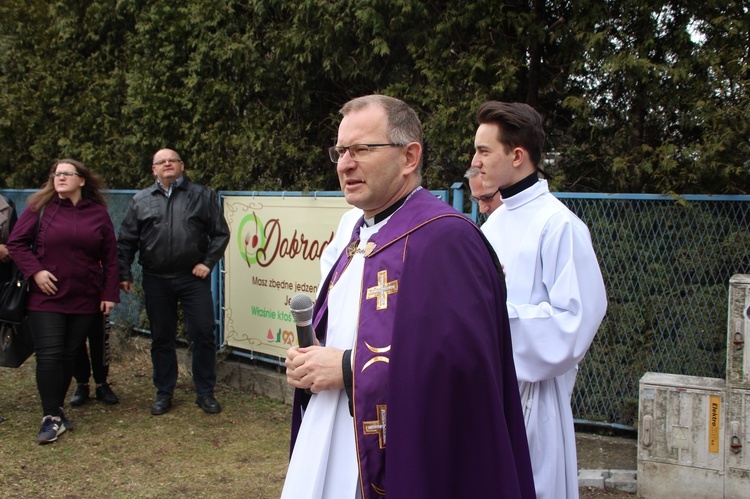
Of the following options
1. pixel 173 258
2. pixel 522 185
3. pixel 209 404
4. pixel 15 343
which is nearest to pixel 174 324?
pixel 173 258

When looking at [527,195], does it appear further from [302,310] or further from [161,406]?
[161,406]

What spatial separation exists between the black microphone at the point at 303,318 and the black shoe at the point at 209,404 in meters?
4.78

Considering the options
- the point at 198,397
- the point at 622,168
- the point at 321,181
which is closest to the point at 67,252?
the point at 198,397

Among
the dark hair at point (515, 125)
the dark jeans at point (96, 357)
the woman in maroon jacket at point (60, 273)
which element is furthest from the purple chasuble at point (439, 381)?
the dark jeans at point (96, 357)

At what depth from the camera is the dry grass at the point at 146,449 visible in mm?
5277

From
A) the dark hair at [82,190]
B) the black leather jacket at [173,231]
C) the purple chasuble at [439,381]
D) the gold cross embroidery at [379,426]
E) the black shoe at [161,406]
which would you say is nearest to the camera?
the purple chasuble at [439,381]

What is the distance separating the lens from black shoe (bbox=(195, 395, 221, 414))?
6.96 meters

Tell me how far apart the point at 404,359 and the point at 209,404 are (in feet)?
17.1

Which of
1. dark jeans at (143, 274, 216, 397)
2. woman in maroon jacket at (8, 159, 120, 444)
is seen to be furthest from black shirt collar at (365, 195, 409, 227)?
dark jeans at (143, 274, 216, 397)

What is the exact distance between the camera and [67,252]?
632cm

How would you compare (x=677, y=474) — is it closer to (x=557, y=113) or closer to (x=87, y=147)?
(x=557, y=113)

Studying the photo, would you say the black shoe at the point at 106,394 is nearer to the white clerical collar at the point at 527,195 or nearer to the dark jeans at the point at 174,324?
the dark jeans at the point at 174,324

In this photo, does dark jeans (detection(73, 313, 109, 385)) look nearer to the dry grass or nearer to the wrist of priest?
the dry grass

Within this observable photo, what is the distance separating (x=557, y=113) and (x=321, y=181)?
244 cm
